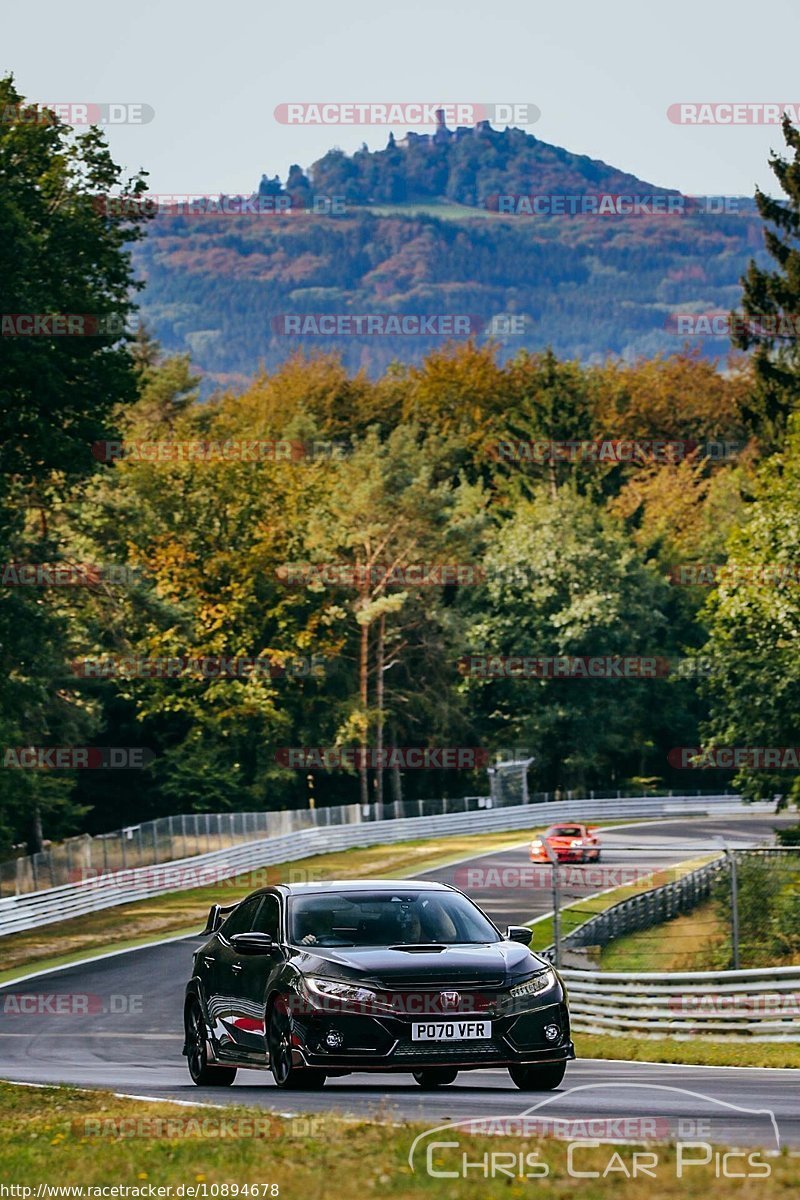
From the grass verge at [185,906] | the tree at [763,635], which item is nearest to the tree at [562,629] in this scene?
the grass verge at [185,906]

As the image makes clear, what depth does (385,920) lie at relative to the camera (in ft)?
45.5

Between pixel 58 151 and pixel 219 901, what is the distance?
65.5 ft

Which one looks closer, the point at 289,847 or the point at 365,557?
the point at 289,847

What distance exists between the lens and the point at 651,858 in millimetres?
62188

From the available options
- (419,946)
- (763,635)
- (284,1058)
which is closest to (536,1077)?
(419,946)

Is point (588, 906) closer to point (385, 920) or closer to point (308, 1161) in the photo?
point (385, 920)

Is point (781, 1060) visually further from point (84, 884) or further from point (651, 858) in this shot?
point (651, 858)

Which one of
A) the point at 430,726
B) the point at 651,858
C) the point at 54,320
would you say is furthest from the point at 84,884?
the point at 430,726

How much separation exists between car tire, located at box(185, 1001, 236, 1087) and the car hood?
2.16 meters

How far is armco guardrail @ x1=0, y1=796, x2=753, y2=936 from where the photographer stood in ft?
149

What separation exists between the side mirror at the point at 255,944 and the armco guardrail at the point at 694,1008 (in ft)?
29.2

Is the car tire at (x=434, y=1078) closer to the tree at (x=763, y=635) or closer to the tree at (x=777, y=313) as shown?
the tree at (x=763, y=635)

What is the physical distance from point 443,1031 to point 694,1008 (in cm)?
1208

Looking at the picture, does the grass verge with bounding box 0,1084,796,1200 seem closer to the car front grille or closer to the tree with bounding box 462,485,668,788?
the car front grille
